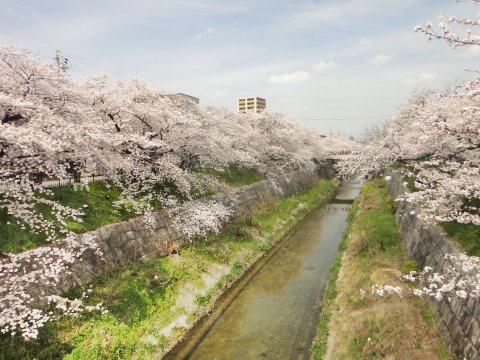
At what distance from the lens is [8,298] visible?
10258mm

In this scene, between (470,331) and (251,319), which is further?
(251,319)

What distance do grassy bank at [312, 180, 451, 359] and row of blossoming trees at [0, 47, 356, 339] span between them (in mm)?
8339

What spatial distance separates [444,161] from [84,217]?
18.9 metres

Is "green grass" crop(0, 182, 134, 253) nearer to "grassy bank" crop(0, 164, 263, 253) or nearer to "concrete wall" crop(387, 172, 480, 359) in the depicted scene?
"grassy bank" crop(0, 164, 263, 253)

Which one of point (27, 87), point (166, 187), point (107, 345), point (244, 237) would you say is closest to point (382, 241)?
point (244, 237)

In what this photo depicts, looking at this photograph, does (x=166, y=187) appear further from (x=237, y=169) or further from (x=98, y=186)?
(x=237, y=169)

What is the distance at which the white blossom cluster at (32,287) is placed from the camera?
33.9 ft

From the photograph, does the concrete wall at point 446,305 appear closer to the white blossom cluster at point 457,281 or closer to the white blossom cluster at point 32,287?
the white blossom cluster at point 457,281

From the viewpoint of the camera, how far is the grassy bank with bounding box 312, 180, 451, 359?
1139 cm

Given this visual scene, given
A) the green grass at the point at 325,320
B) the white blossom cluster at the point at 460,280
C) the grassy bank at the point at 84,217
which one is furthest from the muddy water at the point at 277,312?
the grassy bank at the point at 84,217

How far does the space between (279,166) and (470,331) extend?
32.1m

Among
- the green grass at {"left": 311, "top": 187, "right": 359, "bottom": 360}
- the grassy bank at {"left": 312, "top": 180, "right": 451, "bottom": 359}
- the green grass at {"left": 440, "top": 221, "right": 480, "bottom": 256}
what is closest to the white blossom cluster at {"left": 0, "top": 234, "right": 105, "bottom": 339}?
the green grass at {"left": 311, "top": 187, "right": 359, "bottom": 360}

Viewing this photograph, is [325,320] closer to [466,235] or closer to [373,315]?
[373,315]

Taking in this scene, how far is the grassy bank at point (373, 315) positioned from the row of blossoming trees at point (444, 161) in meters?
1.02
